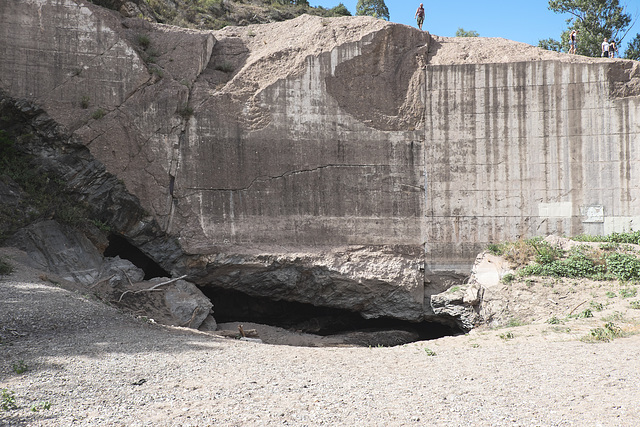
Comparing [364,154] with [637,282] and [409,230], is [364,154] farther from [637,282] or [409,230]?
[637,282]

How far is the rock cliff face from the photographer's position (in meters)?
12.0

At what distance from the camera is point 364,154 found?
1264 cm

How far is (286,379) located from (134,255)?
851 cm

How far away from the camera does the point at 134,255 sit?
42.4ft

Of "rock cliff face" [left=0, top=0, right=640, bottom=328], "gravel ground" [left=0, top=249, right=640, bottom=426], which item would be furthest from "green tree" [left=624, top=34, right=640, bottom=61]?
"gravel ground" [left=0, top=249, right=640, bottom=426]

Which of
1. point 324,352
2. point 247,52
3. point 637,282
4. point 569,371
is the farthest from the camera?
point 247,52

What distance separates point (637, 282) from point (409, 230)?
15.4 feet

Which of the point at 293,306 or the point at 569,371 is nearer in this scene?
the point at 569,371

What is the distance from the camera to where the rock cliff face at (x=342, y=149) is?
12.0 m

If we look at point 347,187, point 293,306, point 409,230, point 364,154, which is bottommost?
point 293,306

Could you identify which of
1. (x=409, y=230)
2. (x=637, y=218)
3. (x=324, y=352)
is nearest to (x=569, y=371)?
(x=324, y=352)

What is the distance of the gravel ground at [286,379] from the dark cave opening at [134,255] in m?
4.80

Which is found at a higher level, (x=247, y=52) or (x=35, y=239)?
(x=247, y=52)

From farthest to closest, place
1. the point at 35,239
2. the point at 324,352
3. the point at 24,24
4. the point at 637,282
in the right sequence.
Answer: the point at 24,24 → the point at 35,239 → the point at 637,282 → the point at 324,352
